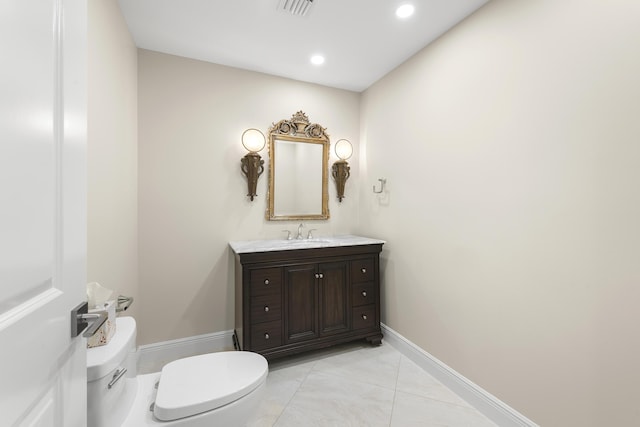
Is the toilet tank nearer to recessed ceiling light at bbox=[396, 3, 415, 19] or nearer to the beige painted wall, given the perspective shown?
the beige painted wall

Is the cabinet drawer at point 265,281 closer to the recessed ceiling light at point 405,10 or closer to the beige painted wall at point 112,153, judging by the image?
the beige painted wall at point 112,153

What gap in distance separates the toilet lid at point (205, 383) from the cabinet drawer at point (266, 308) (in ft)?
1.85

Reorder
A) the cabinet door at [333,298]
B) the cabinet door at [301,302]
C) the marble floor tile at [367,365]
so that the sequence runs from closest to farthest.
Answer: the marble floor tile at [367,365]
the cabinet door at [301,302]
the cabinet door at [333,298]

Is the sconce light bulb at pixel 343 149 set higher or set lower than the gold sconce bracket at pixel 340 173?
higher

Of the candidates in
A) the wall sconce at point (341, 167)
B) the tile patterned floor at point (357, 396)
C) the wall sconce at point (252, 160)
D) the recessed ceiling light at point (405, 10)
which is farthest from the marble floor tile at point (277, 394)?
the recessed ceiling light at point (405, 10)

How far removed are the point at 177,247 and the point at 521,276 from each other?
2477 millimetres

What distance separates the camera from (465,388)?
1790mm

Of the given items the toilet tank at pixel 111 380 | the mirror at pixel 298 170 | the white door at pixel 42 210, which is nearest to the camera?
the white door at pixel 42 210

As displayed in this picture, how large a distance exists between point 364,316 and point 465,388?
88 cm

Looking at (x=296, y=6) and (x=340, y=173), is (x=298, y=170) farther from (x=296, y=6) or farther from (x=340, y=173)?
(x=296, y=6)

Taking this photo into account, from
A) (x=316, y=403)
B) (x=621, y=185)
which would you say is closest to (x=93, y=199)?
(x=316, y=403)

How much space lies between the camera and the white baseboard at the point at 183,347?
221cm

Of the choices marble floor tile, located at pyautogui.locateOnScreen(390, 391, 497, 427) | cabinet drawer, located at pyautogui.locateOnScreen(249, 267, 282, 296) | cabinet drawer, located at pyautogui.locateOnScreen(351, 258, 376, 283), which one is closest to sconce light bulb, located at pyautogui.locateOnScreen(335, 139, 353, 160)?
cabinet drawer, located at pyautogui.locateOnScreen(351, 258, 376, 283)

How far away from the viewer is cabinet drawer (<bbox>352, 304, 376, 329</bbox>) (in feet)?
7.88
